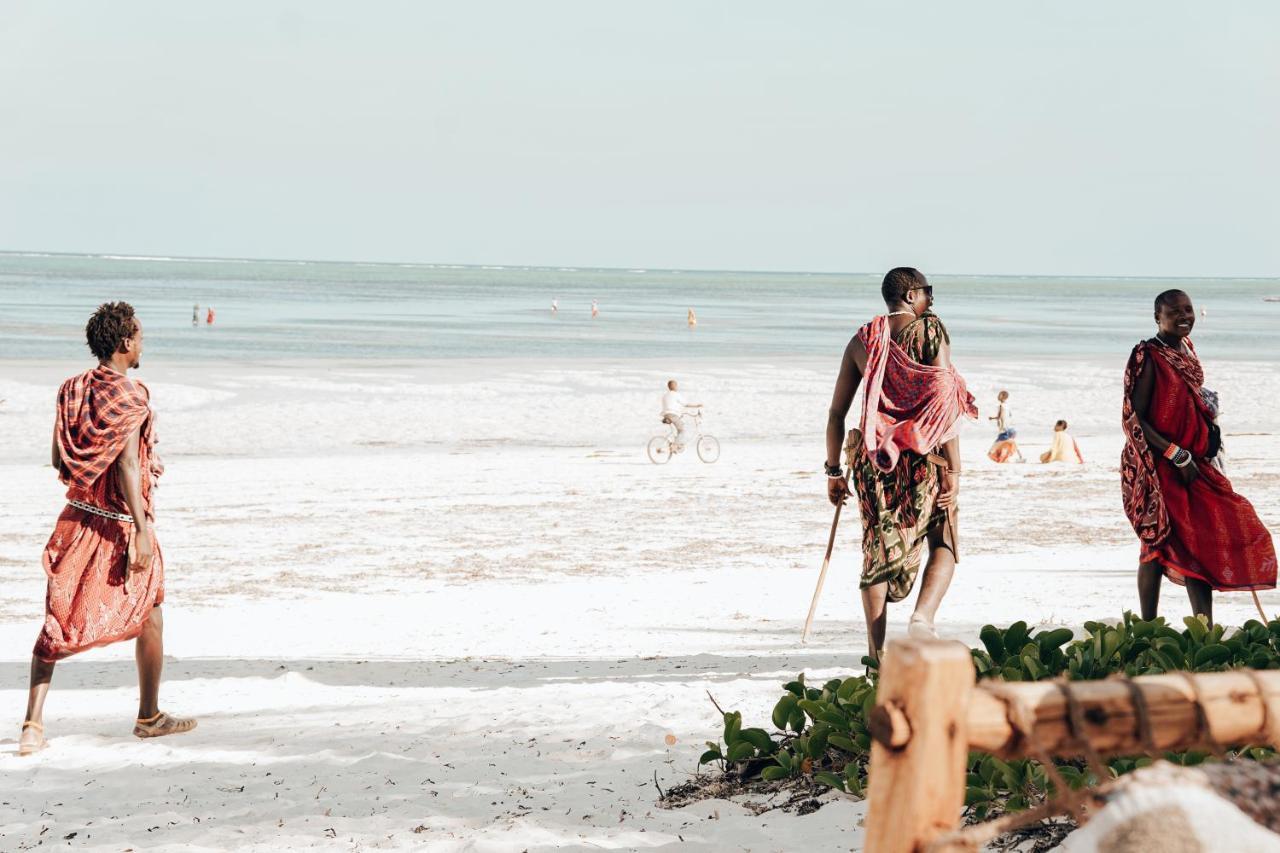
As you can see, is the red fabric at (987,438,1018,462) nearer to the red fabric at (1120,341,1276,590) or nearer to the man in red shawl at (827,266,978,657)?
the red fabric at (1120,341,1276,590)

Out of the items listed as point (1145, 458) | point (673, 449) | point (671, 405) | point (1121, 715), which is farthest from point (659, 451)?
point (1121, 715)

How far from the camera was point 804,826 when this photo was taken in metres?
4.30

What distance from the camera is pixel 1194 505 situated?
6.32 metres

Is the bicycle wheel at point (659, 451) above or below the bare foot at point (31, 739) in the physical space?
above

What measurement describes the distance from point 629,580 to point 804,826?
558 cm

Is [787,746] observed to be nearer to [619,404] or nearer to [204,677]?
[204,677]

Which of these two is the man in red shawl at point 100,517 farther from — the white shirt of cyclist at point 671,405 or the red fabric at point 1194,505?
the white shirt of cyclist at point 671,405

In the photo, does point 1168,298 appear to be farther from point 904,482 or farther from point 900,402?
point 904,482

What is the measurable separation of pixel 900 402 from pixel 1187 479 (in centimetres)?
149

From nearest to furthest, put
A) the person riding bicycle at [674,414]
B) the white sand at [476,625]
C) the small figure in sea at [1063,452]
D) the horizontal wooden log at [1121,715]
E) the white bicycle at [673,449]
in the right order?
the horizontal wooden log at [1121,715]
the white sand at [476,625]
the small figure in sea at [1063,452]
the white bicycle at [673,449]
the person riding bicycle at [674,414]

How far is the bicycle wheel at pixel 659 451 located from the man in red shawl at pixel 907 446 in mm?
12833

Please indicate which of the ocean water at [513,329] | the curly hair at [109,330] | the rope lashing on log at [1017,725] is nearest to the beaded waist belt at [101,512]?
the curly hair at [109,330]

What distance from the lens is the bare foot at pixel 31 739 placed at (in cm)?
561

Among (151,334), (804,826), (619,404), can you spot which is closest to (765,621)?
(804,826)
